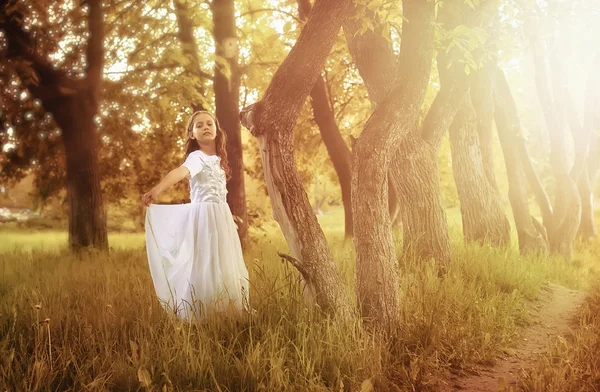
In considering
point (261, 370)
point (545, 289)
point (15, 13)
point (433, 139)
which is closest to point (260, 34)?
point (15, 13)

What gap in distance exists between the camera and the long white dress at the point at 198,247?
508 centimetres

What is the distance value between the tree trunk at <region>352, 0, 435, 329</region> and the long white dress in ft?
3.71

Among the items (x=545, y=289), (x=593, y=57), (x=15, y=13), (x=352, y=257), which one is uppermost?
(x=15, y=13)

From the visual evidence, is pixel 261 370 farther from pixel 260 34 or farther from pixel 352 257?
pixel 260 34

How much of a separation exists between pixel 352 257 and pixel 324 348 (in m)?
3.61

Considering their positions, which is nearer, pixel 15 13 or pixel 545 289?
pixel 545 289

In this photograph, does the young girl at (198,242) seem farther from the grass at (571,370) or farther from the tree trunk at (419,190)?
the tree trunk at (419,190)

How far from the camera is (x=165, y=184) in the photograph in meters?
4.65

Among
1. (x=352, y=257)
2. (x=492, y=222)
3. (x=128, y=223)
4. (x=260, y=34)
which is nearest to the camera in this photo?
(x=352, y=257)

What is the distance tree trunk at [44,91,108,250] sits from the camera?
10.7 m

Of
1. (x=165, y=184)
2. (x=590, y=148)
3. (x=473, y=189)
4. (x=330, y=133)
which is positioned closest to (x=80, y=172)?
(x=330, y=133)

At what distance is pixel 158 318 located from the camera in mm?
4816

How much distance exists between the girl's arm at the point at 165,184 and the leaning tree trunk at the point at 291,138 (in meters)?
0.80

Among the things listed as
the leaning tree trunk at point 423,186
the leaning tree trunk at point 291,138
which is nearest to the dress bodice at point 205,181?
the leaning tree trunk at point 291,138
